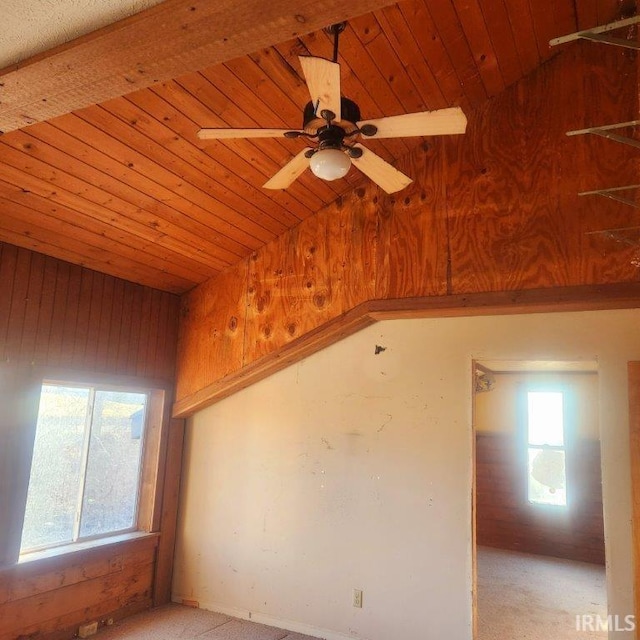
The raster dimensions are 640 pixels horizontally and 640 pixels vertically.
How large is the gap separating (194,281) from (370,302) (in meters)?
1.66

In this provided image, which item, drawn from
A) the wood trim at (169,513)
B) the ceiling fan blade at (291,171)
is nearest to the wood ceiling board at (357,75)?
the ceiling fan blade at (291,171)

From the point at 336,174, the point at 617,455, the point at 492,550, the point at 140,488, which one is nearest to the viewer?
the point at 336,174

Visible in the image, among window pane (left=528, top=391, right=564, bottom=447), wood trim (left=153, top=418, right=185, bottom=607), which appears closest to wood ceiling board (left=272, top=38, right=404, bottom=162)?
wood trim (left=153, top=418, right=185, bottom=607)

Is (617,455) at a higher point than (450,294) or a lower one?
lower

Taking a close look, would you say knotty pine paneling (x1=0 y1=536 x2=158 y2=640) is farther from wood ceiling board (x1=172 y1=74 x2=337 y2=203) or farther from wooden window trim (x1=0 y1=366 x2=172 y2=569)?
wood ceiling board (x1=172 y1=74 x2=337 y2=203)

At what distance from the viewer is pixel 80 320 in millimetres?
3645

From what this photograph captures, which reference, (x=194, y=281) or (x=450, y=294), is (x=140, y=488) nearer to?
(x=194, y=281)

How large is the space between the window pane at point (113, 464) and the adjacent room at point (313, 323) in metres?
0.02

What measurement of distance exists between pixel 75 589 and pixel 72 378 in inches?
57.7

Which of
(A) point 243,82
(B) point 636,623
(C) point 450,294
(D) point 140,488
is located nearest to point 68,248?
(A) point 243,82

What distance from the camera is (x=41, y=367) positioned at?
3.36m

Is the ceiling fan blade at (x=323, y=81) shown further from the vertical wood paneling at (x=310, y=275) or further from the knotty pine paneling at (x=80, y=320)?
the knotty pine paneling at (x=80, y=320)

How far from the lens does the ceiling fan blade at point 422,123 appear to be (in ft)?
6.32

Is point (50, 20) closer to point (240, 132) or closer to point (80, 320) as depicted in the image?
point (240, 132)
